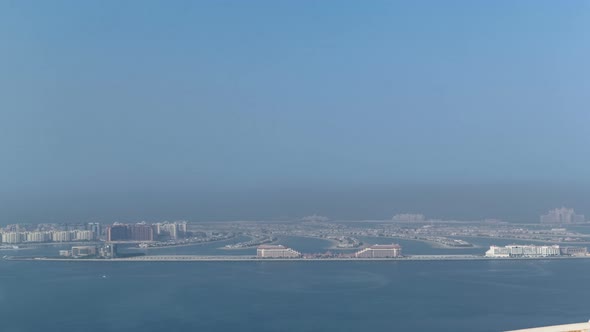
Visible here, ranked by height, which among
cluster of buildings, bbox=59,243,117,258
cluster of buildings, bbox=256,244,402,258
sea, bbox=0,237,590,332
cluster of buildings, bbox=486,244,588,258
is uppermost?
cluster of buildings, bbox=59,243,117,258

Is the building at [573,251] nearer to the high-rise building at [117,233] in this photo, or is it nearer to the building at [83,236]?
the high-rise building at [117,233]

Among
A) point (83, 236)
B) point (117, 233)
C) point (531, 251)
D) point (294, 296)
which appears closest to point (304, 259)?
point (531, 251)

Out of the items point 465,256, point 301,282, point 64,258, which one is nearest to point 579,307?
point 301,282

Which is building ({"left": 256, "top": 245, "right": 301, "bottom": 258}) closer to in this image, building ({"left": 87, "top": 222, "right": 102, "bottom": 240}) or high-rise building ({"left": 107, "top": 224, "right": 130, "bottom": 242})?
high-rise building ({"left": 107, "top": 224, "right": 130, "bottom": 242})

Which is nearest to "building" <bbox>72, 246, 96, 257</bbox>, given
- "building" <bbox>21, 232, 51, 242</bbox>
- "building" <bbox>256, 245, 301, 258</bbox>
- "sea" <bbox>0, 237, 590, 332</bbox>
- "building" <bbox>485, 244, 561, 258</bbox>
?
"sea" <bbox>0, 237, 590, 332</bbox>

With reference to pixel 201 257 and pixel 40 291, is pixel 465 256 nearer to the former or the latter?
pixel 201 257

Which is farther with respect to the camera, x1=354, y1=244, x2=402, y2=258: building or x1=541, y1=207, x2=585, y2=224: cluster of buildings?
x1=541, y1=207, x2=585, y2=224: cluster of buildings

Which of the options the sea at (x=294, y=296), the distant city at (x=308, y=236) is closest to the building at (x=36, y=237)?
the distant city at (x=308, y=236)
